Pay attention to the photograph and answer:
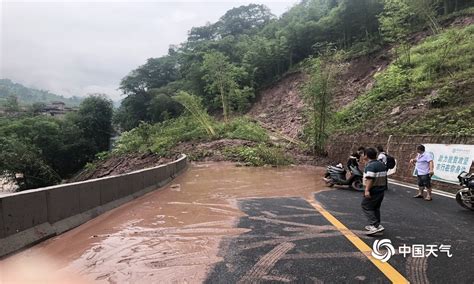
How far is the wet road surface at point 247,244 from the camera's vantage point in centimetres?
438

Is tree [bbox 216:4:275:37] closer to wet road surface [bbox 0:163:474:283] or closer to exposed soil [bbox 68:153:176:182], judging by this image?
exposed soil [bbox 68:153:176:182]

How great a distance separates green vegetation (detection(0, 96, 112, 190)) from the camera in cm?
3603

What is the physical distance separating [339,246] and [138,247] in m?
3.05

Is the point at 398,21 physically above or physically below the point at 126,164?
above

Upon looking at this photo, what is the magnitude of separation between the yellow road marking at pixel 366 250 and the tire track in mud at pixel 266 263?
0.98 m

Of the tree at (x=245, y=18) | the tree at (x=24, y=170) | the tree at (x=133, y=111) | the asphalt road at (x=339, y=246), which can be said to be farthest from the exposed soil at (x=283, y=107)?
the tree at (x=245, y=18)

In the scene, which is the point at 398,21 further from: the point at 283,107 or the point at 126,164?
the point at 126,164

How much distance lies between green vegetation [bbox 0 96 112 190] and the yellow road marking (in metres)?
35.7

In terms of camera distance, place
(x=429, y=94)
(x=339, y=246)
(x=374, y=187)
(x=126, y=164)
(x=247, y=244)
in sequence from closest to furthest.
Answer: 1. (x=339, y=246)
2. (x=247, y=244)
3. (x=374, y=187)
4. (x=429, y=94)
5. (x=126, y=164)

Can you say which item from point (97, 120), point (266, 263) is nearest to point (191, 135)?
point (266, 263)

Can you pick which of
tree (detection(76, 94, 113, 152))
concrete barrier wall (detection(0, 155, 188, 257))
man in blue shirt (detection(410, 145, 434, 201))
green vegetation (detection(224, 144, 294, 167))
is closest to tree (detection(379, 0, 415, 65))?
green vegetation (detection(224, 144, 294, 167))

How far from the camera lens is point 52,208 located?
6453mm

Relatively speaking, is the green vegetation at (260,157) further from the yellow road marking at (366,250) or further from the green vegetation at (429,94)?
the yellow road marking at (366,250)

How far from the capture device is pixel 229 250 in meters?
5.36
